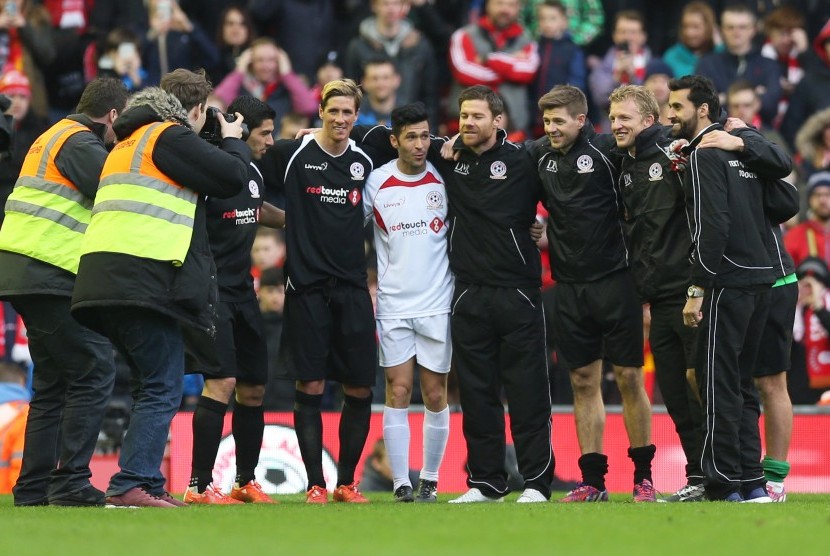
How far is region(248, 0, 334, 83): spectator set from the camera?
55.6ft

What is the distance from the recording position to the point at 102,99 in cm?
945

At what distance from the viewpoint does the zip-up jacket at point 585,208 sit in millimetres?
9883

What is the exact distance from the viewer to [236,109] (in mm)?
10070

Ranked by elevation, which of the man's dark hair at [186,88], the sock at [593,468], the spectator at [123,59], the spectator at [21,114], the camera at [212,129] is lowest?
the sock at [593,468]

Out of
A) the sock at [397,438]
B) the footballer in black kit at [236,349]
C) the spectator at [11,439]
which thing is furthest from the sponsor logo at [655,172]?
the spectator at [11,439]

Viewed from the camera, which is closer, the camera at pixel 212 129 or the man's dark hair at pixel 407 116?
the camera at pixel 212 129

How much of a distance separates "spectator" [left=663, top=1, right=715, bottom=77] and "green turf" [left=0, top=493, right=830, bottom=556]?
8.03m

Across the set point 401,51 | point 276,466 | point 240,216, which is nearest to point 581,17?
point 401,51

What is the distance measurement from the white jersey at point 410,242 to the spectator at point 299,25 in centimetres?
706

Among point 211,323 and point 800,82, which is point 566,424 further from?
point 800,82

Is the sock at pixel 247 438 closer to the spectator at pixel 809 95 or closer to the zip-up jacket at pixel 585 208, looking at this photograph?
the zip-up jacket at pixel 585 208

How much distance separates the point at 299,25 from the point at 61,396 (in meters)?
8.46

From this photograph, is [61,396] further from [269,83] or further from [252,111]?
[269,83]

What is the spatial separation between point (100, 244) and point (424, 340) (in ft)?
8.07
